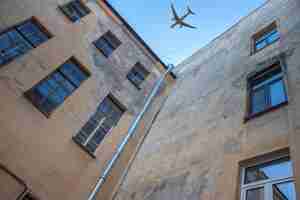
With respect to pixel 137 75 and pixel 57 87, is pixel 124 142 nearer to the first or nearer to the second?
pixel 57 87

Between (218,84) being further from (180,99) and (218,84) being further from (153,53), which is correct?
(153,53)

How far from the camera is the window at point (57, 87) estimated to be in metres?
7.86

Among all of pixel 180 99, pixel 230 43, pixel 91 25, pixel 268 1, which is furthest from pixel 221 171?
pixel 268 1

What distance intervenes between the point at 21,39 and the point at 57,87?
79.7 inches

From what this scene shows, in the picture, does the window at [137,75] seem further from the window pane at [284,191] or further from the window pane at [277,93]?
the window pane at [284,191]

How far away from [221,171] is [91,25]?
8924 mm

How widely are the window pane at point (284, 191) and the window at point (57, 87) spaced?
6.60 m

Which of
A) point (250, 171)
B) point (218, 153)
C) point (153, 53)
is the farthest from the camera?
point (153, 53)

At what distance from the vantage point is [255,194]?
4117mm

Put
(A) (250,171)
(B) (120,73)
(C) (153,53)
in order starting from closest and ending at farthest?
(A) (250,171), (B) (120,73), (C) (153,53)

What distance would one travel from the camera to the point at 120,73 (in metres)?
11.2

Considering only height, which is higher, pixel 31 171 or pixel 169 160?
pixel 169 160

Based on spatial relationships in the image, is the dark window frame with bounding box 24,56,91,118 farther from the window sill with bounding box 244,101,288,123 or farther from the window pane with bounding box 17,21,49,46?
the window sill with bounding box 244,101,288,123

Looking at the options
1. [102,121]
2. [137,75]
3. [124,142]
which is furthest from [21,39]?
[137,75]
